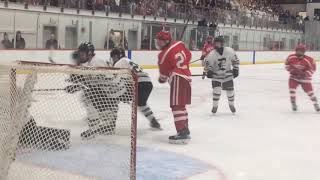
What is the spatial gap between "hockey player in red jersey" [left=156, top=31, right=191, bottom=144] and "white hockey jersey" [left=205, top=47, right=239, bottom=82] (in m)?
1.74

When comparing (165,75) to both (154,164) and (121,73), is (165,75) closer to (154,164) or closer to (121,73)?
(154,164)

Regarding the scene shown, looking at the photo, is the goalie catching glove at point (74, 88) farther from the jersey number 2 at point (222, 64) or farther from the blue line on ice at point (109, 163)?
the jersey number 2 at point (222, 64)

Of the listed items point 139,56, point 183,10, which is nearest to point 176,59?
point 139,56

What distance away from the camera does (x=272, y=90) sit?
10344mm

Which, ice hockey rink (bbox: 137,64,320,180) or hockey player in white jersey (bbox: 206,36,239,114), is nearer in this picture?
ice hockey rink (bbox: 137,64,320,180)

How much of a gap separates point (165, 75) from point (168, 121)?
1284mm

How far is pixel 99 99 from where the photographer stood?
3754 millimetres

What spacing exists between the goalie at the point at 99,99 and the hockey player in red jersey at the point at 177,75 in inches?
41.2

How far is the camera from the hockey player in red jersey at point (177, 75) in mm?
4738

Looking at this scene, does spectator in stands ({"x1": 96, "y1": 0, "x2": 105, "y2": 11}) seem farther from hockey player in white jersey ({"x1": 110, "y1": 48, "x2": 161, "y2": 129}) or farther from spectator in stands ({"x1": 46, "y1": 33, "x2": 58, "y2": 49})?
hockey player in white jersey ({"x1": 110, "y1": 48, "x2": 161, "y2": 129})

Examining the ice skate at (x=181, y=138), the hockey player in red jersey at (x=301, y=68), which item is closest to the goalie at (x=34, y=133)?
the ice skate at (x=181, y=138)

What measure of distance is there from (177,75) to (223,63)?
6.03ft

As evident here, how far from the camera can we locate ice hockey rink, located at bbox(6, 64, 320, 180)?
3.72 metres

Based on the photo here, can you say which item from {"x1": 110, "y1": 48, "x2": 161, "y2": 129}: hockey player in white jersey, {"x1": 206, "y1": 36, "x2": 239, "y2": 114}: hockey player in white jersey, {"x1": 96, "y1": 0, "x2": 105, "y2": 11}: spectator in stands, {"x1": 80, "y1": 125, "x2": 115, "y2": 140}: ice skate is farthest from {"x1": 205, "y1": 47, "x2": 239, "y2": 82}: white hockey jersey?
{"x1": 96, "y1": 0, "x2": 105, "y2": 11}: spectator in stands
